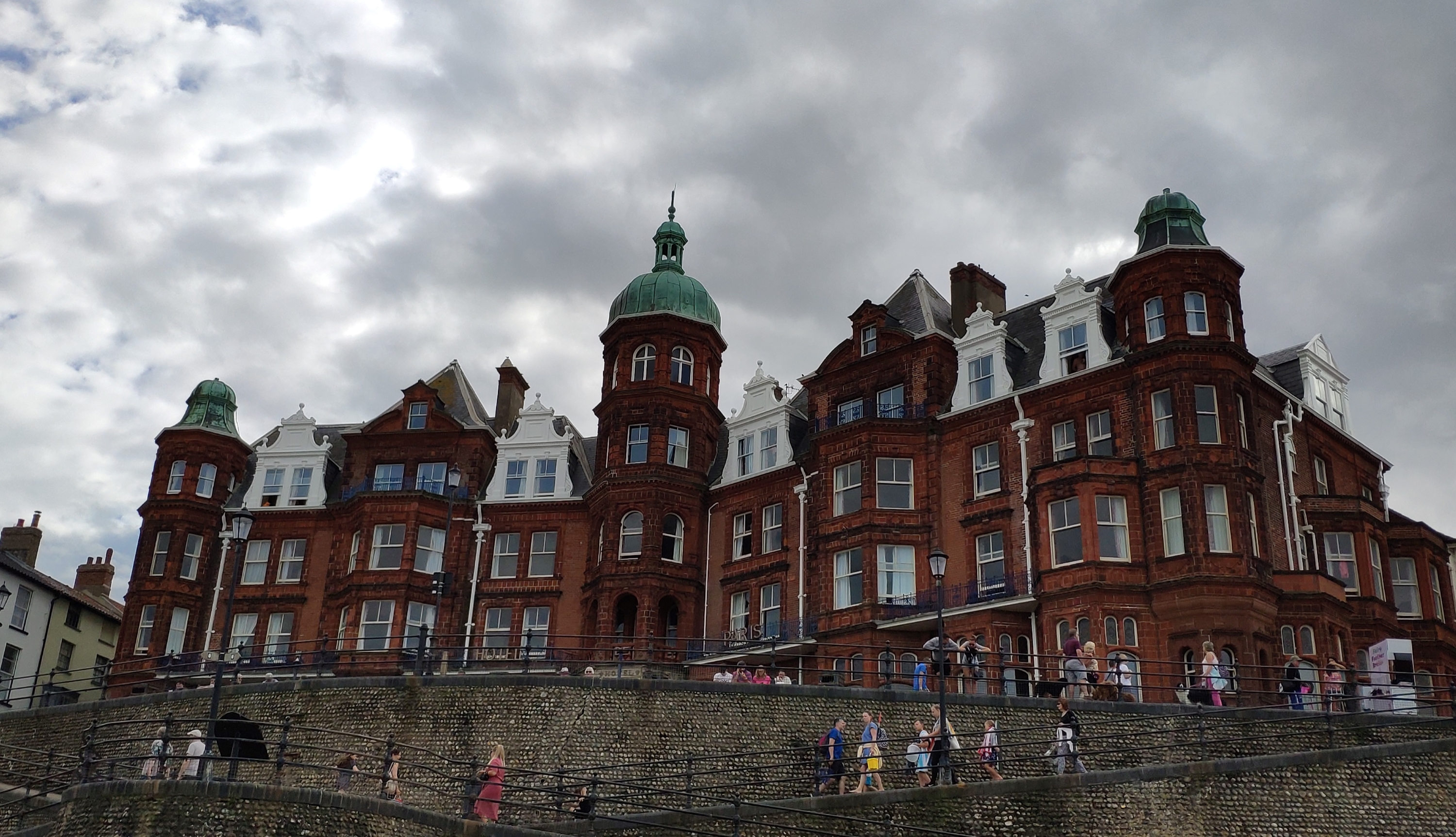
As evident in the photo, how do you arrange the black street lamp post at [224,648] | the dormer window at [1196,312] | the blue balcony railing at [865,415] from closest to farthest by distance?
the black street lamp post at [224,648] → the dormer window at [1196,312] → the blue balcony railing at [865,415]

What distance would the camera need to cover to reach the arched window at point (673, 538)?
48781 millimetres

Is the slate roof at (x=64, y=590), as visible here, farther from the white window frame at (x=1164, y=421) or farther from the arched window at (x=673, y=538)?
the white window frame at (x=1164, y=421)

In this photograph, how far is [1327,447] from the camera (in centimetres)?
4391

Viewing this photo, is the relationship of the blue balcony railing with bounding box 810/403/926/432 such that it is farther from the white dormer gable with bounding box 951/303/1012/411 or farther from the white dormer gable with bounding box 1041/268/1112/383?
the white dormer gable with bounding box 1041/268/1112/383

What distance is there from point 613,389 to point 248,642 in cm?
1760

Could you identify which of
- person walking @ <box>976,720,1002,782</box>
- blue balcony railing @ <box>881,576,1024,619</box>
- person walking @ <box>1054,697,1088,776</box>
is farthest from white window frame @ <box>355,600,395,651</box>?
person walking @ <box>1054,697,1088,776</box>

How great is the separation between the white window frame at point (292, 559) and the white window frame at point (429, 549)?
222 inches

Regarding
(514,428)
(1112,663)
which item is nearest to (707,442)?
(514,428)

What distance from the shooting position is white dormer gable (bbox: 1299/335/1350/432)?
43.7 meters

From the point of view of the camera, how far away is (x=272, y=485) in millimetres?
55969

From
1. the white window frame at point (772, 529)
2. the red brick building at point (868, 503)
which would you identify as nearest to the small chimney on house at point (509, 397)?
Answer: the red brick building at point (868, 503)

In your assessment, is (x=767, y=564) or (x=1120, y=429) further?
(x=767, y=564)

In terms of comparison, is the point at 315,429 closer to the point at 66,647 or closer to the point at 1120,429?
the point at 66,647

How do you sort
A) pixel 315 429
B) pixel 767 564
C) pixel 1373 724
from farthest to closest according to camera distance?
1. pixel 315 429
2. pixel 767 564
3. pixel 1373 724
